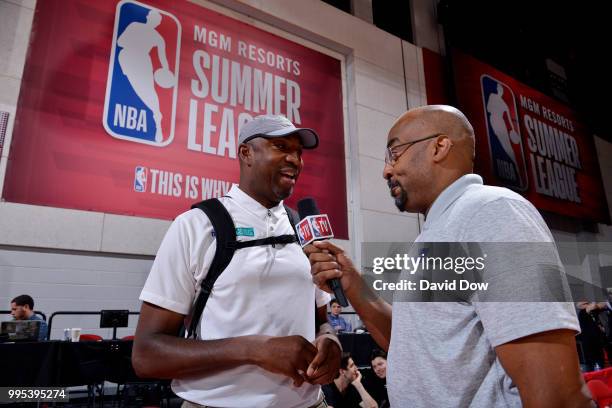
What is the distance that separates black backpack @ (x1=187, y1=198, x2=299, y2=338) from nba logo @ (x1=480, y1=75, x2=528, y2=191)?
8.01m

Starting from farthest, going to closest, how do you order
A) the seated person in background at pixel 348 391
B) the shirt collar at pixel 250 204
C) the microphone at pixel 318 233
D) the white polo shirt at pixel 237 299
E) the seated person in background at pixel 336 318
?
the seated person in background at pixel 336 318 → the seated person in background at pixel 348 391 → the shirt collar at pixel 250 204 → the microphone at pixel 318 233 → the white polo shirt at pixel 237 299

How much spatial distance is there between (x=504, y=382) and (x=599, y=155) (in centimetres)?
1462

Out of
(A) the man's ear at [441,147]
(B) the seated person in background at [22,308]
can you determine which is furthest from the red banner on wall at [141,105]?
(A) the man's ear at [441,147]

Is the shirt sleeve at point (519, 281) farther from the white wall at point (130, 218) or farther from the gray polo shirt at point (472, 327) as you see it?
the white wall at point (130, 218)

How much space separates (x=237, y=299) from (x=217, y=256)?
141 mm

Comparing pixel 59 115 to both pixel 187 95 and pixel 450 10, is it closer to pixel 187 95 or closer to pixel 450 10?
pixel 187 95

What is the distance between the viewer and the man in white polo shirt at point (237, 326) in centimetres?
111

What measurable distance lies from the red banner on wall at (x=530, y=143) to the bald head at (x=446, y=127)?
7180mm

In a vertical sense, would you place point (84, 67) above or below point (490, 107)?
below

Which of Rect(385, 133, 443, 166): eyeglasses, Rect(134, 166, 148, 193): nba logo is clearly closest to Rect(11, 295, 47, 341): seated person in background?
Rect(134, 166, 148, 193): nba logo

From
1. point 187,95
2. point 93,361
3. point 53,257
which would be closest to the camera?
point 93,361

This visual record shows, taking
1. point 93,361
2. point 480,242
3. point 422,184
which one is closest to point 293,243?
point 422,184

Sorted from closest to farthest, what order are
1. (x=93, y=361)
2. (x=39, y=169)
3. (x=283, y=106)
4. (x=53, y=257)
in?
(x=93, y=361)
(x=39, y=169)
(x=53, y=257)
(x=283, y=106)

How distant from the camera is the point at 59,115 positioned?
186 inches
